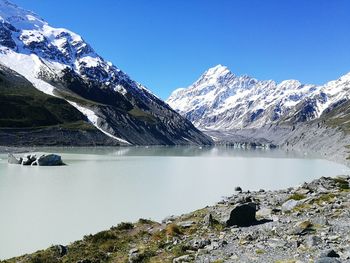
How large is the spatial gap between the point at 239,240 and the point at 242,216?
4.24 metres

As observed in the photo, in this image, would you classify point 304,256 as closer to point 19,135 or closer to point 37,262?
point 37,262

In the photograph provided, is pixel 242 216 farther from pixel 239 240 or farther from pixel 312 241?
pixel 312 241

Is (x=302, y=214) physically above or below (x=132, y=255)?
above

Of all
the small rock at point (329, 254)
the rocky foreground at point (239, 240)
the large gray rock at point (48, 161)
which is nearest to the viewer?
the small rock at point (329, 254)

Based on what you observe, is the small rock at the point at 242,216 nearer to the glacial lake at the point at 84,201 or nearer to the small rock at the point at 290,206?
the small rock at the point at 290,206

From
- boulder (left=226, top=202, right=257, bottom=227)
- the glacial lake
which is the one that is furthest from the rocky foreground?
the glacial lake

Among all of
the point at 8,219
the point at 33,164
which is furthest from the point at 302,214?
the point at 33,164

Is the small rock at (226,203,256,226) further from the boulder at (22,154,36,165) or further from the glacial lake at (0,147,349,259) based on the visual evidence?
the boulder at (22,154,36,165)

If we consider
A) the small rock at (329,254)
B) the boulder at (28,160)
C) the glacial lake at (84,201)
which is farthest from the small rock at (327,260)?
the boulder at (28,160)

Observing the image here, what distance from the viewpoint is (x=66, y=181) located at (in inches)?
2557

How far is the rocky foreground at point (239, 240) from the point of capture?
17406 millimetres

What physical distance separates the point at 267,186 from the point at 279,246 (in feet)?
150

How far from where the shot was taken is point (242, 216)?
24.7 metres

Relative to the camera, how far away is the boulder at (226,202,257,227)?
80.6ft
